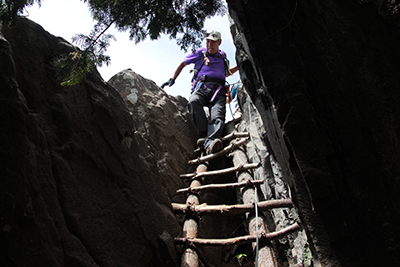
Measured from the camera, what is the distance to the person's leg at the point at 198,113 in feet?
15.5

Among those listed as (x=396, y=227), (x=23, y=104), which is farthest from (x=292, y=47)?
(x=23, y=104)

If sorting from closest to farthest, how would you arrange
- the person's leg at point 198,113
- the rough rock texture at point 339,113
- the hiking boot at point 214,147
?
the rough rock texture at point 339,113 < the hiking boot at point 214,147 < the person's leg at point 198,113

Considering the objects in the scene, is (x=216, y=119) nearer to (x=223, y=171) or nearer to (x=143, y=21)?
(x=223, y=171)

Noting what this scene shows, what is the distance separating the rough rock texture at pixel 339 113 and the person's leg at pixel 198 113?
3.22m

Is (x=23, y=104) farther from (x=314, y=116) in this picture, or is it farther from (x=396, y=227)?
(x=396, y=227)

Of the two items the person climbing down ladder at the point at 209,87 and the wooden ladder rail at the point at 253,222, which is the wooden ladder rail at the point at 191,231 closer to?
the wooden ladder rail at the point at 253,222

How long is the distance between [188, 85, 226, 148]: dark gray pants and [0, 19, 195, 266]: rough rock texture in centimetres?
209

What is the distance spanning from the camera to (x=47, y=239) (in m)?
1.45

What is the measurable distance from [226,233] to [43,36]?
10.4ft

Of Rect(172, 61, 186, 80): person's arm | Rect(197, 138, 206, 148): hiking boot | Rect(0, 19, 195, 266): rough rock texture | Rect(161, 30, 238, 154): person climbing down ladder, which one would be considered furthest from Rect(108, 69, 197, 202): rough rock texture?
Rect(0, 19, 195, 266): rough rock texture

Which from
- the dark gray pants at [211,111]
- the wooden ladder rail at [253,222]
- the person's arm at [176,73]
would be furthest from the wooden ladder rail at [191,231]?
the person's arm at [176,73]

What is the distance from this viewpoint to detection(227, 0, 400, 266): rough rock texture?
1.27 metres

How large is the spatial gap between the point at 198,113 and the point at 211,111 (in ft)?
0.82

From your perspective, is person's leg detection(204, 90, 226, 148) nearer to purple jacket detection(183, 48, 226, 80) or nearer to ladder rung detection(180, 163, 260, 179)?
purple jacket detection(183, 48, 226, 80)
